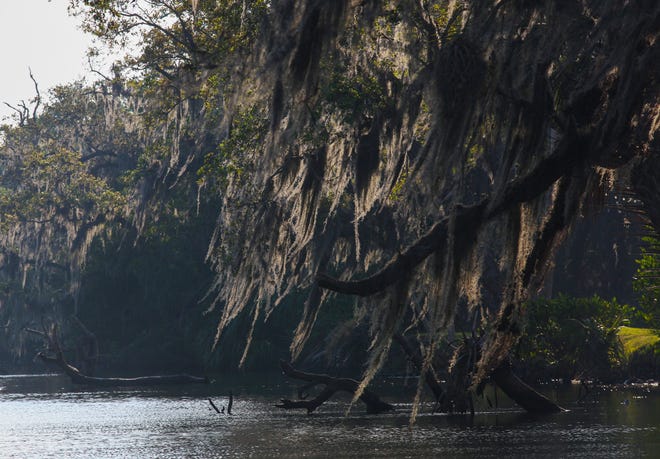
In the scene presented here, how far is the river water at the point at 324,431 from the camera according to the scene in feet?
76.7

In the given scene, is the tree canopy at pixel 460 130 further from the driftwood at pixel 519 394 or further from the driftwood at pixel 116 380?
the driftwood at pixel 116 380

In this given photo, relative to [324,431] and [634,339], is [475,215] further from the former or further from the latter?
[634,339]

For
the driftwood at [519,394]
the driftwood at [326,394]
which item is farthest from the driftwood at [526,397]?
the driftwood at [326,394]

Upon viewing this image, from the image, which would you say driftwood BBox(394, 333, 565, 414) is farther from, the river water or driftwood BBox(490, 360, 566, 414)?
the river water

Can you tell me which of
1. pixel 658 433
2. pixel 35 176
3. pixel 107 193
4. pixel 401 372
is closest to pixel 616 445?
pixel 658 433

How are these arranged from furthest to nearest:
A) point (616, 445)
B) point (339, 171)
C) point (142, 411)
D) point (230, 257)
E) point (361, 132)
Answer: point (142, 411), point (230, 257), point (361, 132), point (339, 171), point (616, 445)

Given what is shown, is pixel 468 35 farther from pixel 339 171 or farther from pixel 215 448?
pixel 215 448

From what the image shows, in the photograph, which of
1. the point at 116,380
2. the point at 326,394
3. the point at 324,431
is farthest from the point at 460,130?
the point at 116,380

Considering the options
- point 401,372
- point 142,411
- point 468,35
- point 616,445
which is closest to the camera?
point 468,35

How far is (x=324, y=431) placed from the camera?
92.7ft

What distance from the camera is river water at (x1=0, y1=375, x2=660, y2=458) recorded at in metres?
23.4

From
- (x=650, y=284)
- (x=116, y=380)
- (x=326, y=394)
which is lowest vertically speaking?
(x=326, y=394)

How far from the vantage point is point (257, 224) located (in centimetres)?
2877

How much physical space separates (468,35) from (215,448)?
1481 cm
